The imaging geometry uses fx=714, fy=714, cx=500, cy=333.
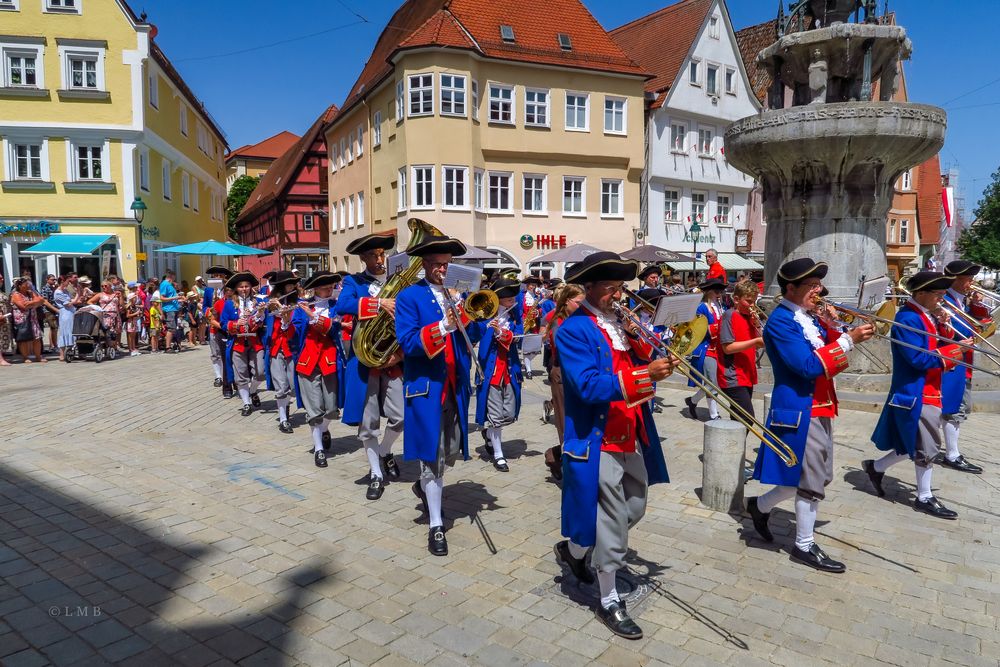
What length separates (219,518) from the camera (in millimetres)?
5781

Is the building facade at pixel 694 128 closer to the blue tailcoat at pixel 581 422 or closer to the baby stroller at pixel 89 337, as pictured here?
the baby stroller at pixel 89 337

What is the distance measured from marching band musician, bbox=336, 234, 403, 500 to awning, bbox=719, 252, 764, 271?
29.3m

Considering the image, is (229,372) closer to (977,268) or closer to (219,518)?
(219,518)

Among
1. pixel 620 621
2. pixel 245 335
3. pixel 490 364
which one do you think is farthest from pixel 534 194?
pixel 620 621

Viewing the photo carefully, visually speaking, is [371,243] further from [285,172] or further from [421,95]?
[285,172]

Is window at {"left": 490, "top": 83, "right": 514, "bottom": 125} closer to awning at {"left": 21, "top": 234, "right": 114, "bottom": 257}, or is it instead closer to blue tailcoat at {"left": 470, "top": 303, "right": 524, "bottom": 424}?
awning at {"left": 21, "top": 234, "right": 114, "bottom": 257}

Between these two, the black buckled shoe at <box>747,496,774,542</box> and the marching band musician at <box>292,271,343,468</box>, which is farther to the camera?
the marching band musician at <box>292,271,343,468</box>

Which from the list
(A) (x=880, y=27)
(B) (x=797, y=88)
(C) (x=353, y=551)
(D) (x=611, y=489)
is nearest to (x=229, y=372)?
(C) (x=353, y=551)

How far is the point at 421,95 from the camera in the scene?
2623 centimetres

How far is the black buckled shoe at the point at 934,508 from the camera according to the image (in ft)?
18.7

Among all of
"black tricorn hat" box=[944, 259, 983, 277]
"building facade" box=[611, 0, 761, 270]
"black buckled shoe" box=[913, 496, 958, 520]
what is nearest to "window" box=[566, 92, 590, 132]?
"building facade" box=[611, 0, 761, 270]

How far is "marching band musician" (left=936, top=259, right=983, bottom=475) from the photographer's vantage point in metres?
6.23

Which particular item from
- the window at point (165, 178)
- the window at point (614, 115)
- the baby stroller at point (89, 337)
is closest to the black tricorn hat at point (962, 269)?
the baby stroller at point (89, 337)

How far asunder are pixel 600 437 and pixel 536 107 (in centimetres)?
2626
